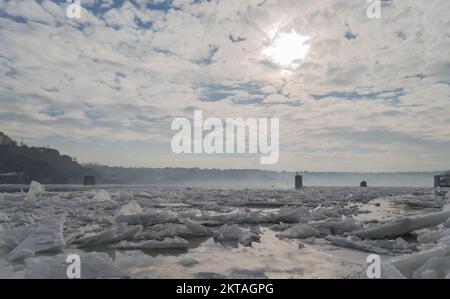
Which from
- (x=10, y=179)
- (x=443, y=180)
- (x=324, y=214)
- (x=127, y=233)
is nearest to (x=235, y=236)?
(x=127, y=233)

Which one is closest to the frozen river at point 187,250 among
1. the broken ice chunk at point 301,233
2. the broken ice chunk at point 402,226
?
the broken ice chunk at point 301,233

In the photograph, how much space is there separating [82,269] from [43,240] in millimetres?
2670

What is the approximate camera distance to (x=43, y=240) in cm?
697

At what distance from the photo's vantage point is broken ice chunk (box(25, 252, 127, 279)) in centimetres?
471

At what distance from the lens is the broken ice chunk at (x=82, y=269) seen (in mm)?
4707

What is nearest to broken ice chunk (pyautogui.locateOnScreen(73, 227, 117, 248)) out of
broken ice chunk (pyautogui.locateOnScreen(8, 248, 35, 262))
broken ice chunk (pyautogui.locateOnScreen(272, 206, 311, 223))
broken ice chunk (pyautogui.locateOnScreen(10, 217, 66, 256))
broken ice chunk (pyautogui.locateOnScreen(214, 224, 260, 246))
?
broken ice chunk (pyautogui.locateOnScreen(10, 217, 66, 256))

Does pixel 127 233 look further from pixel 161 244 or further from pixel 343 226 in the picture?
pixel 343 226

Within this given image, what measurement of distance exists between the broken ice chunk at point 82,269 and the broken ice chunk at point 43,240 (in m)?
1.68

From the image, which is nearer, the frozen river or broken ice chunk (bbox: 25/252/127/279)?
broken ice chunk (bbox: 25/252/127/279)

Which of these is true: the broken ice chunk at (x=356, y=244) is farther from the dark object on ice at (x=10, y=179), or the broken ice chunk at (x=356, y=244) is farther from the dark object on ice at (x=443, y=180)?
the dark object on ice at (x=10, y=179)

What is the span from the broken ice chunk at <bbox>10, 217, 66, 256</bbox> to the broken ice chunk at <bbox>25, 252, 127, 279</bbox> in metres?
1.68

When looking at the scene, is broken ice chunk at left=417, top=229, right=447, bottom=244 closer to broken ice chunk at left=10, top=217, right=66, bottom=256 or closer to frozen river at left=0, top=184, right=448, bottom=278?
frozen river at left=0, top=184, right=448, bottom=278
